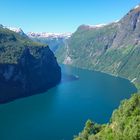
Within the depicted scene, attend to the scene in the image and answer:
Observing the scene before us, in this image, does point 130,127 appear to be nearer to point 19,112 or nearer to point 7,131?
point 7,131

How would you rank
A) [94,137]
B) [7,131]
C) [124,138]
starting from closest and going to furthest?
[124,138] → [94,137] → [7,131]

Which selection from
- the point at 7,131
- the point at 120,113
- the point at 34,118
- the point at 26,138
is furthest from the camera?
the point at 34,118

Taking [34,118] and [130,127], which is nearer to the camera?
[130,127]

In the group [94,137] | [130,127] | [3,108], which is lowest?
[3,108]

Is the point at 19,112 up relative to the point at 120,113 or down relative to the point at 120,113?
down

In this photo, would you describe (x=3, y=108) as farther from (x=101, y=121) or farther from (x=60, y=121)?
(x=101, y=121)

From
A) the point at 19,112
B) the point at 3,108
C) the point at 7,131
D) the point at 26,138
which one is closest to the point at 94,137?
the point at 26,138

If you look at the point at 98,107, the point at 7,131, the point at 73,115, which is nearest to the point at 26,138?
the point at 7,131
